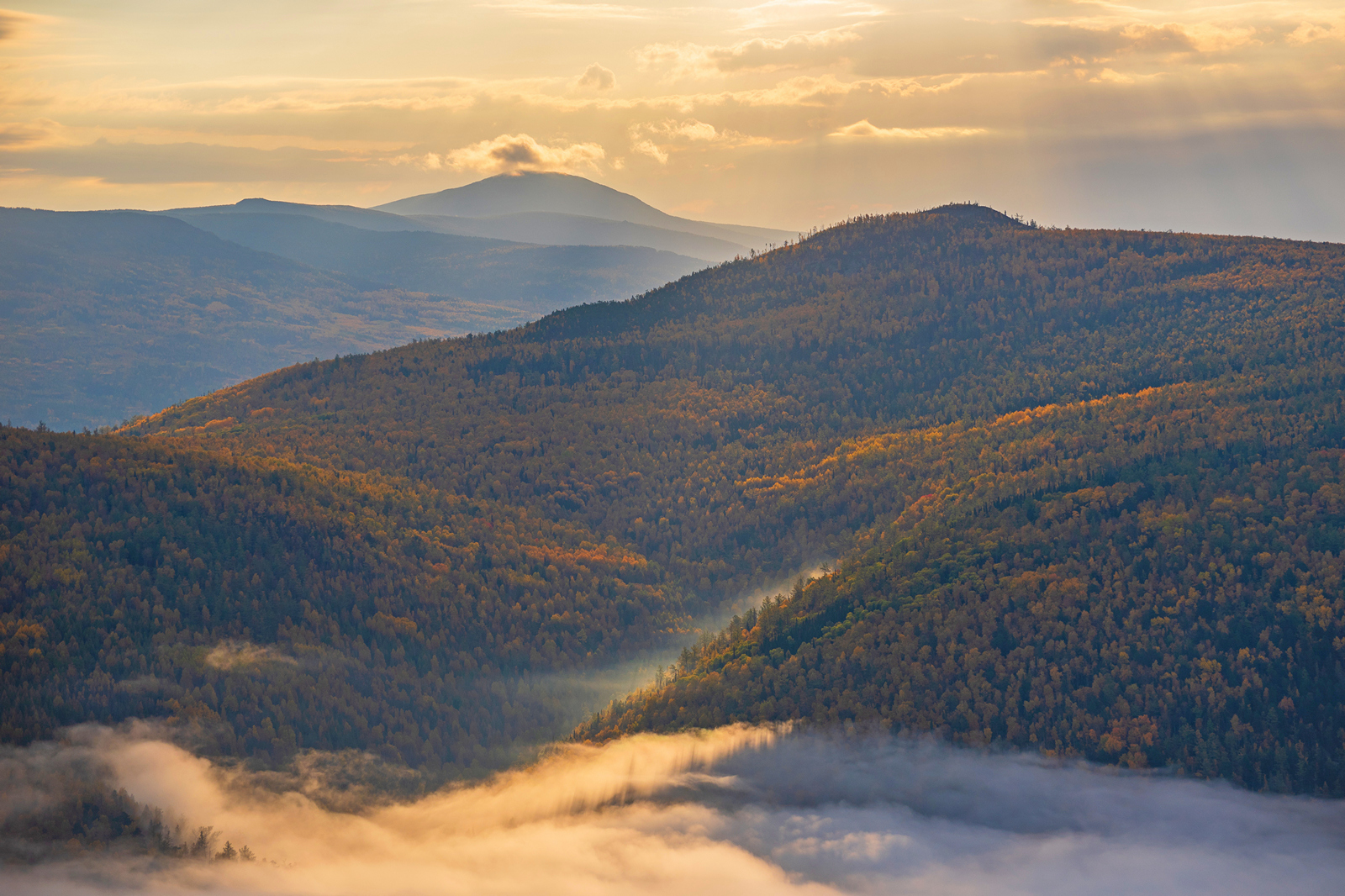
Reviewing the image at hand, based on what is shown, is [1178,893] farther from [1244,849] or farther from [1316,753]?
[1316,753]

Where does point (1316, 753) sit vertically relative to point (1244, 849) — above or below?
above

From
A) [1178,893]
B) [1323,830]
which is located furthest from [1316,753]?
[1178,893]

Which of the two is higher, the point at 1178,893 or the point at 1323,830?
the point at 1323,830

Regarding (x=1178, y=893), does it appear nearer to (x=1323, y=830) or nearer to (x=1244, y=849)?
(x=1244, y=849)

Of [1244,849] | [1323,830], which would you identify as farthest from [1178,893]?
[1323,830]

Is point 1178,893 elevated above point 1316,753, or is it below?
below

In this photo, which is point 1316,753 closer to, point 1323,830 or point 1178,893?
point 1323,830
